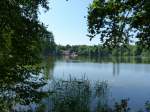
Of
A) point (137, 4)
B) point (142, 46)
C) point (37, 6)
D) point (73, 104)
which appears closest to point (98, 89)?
point (73, 104)

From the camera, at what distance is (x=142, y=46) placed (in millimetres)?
10797

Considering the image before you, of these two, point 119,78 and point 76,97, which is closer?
point 76,97

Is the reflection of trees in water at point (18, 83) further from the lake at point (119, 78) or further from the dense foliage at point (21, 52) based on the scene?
the lake at point (119, 78)

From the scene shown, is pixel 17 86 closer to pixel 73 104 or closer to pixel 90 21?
pixel 90 21

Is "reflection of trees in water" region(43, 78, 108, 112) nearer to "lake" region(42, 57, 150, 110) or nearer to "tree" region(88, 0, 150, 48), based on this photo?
"lake" region(42, 57, 150, 110)

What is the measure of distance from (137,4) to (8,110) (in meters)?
5.15

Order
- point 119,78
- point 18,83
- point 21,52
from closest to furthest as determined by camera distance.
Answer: point 21,52
point 18,83
point 119,78

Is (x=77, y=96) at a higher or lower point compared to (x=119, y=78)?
higher

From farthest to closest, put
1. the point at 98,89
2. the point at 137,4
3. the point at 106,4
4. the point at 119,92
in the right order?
the point at 119,92 → the point at 98,89 → the point at 106,4 → the point at 137,4

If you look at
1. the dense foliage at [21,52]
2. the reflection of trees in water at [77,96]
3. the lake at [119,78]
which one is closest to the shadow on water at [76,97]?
the reflection of trees in water at [77,96]

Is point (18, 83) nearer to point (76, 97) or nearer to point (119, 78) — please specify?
point (76, 97)

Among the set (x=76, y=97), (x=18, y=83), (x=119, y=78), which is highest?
(x=18, y=83)

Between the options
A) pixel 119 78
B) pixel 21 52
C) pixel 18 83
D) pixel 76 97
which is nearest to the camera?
pixel 21 52

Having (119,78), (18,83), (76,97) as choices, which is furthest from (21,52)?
(119,78)
